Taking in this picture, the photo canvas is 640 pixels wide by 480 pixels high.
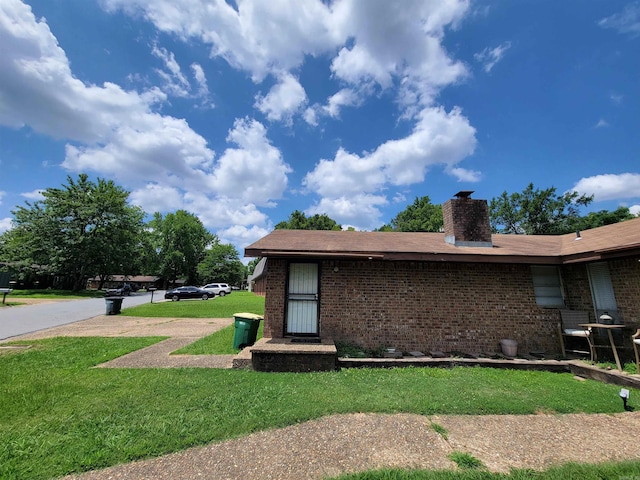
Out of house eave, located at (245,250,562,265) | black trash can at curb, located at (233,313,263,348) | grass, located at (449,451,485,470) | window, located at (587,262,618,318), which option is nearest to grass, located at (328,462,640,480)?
grass, located at (449,451,485,470)

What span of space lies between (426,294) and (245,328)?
15.5 feet

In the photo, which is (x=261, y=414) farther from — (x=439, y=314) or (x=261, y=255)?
(x=439, y=314)

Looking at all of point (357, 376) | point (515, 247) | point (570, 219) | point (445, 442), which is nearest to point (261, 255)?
point (357, 376)

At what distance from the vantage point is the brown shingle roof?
654 centimetres

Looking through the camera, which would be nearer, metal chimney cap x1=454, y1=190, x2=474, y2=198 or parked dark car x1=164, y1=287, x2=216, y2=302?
metal chimney cap x1=454, y1=190, x2=474, y2=198

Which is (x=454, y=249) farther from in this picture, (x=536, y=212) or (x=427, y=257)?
(x=536, y=212)

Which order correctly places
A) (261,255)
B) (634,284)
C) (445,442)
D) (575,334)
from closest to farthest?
(445,442) < (634,284) < (575,334) < (261,255)

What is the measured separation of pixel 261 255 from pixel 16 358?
614cm

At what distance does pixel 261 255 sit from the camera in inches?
279

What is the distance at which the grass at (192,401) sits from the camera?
3094 mm

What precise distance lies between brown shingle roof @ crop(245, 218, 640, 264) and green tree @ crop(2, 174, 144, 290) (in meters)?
37.6

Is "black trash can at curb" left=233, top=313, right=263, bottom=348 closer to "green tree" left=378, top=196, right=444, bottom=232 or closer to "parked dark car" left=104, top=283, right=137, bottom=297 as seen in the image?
"parked dark car" left=104, top=283, right=137, bottom=297

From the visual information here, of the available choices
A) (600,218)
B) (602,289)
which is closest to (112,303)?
(602,289)

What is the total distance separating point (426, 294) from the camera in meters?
7.27
